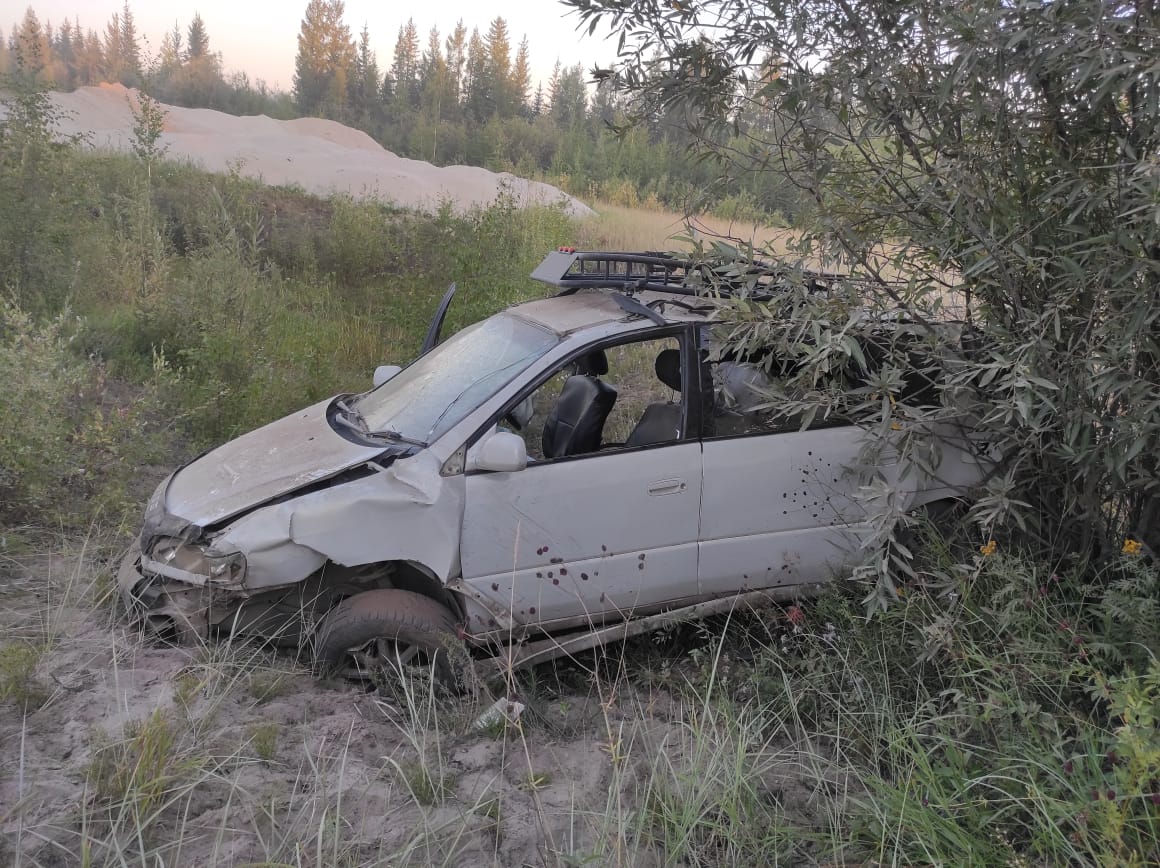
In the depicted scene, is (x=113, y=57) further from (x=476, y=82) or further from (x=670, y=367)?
(x=670, y=367)

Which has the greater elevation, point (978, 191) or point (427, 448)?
point (978, 191)

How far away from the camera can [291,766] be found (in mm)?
2945

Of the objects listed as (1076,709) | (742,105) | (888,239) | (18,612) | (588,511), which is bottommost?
(18,612)

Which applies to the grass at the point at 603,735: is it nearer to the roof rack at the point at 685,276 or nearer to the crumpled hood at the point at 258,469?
the roof rack at the point at 685,276

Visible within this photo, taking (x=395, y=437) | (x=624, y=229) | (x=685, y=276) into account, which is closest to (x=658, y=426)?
(x=685, y=276)

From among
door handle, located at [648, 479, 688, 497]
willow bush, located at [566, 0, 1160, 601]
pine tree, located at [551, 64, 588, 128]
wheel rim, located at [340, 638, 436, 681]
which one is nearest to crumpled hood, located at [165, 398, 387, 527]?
wheel rim, located at [340, 638, 436, 681]

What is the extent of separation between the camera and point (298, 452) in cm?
381

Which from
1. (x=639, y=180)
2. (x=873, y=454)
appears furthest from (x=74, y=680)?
(x=639, y=180)

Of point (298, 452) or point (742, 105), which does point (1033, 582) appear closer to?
point (742, 105)

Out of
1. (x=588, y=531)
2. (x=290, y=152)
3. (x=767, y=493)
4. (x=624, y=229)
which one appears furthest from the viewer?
(x=290, y=152)

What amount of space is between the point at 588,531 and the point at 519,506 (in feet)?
1.12

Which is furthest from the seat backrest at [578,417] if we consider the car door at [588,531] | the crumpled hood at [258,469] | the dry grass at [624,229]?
the dry grass at [624,229]

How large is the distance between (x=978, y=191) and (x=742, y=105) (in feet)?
3.92

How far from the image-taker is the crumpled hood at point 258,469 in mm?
3523
